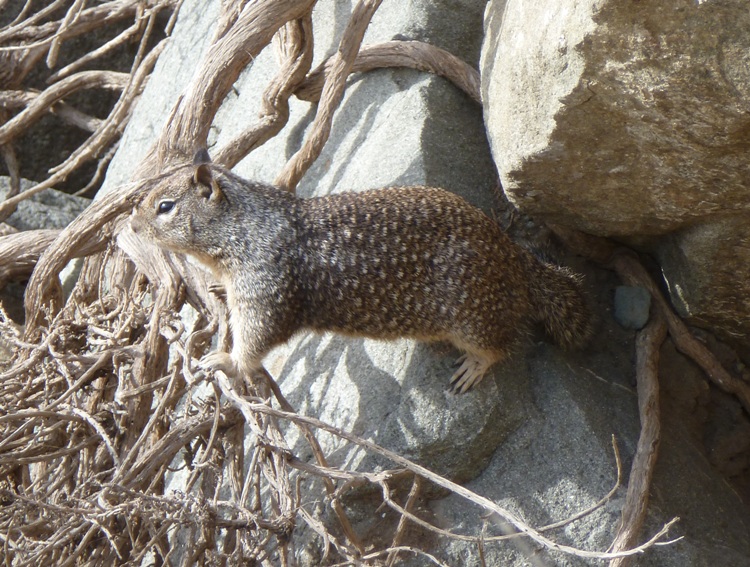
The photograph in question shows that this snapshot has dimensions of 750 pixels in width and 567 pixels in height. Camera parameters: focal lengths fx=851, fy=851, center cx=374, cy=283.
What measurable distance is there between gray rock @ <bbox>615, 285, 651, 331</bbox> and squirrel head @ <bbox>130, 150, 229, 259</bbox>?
75.7 inches

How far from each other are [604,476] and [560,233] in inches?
46.4

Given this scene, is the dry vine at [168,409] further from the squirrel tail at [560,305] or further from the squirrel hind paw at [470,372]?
the squirrel tail at [560,305]

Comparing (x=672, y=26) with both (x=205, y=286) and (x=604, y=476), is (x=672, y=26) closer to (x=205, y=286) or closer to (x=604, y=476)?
(x=604, y=476)

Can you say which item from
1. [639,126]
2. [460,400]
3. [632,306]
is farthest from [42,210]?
[639,126]

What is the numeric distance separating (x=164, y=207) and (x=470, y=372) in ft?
4.80

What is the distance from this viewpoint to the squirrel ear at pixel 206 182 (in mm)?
3506

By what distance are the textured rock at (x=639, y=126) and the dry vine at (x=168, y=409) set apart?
0.91 metres

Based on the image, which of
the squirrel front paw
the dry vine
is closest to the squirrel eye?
the dry vine

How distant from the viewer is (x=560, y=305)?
372 centimetres

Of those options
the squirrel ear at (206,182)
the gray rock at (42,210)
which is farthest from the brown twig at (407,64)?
the gray rock at (42,210)

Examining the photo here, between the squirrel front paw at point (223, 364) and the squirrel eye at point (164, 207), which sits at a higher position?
the squirrel eye at point (164, 207)

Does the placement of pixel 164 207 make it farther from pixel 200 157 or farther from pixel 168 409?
pixel 168 409

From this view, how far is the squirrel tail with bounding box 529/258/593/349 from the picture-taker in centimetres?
371

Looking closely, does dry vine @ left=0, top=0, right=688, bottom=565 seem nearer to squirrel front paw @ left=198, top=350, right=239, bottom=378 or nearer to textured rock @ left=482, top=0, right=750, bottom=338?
squirrel front paw @ left=198, top=350, right=239, bottom=378
